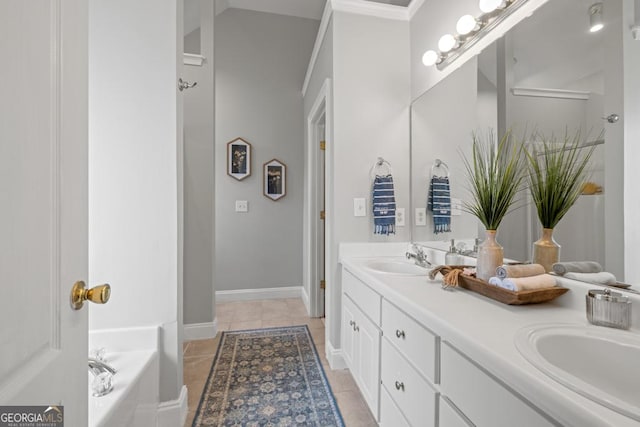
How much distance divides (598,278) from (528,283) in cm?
22

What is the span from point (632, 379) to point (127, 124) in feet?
6.64

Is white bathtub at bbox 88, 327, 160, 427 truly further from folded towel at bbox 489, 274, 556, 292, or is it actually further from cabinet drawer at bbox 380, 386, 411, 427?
folded towel at bbox 489, 274, 556, 292

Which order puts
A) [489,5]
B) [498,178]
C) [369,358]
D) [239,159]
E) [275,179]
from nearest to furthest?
[498,178] < [489,5] < [369,358] < [239,159] < [275,179]

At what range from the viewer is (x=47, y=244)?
52cm

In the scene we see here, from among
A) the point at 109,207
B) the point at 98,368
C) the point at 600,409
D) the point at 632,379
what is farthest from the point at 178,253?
the point at 632,379

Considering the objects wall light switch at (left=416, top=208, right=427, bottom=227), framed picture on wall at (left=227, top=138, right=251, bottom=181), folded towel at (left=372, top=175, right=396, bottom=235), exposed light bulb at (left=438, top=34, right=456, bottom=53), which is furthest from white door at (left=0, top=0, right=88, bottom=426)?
framed picture on wall at (left=227, top=138, right=251, bottom=181)

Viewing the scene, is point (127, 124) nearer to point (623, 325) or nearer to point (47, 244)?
point (47, 244)

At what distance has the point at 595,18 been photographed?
3.11 feet

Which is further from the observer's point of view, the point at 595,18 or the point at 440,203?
the point at 440,203

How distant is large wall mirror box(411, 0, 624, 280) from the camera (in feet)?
2.96

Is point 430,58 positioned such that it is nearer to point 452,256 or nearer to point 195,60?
point 452,256

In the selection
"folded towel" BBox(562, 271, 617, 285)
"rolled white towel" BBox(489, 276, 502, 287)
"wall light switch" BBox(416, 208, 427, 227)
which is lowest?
"rolled white towel" BBox(489, 276, 502, 287)

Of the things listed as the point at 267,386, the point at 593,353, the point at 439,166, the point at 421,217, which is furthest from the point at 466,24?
the point at 267,386

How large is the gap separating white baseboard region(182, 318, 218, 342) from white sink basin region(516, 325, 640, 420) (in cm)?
244
